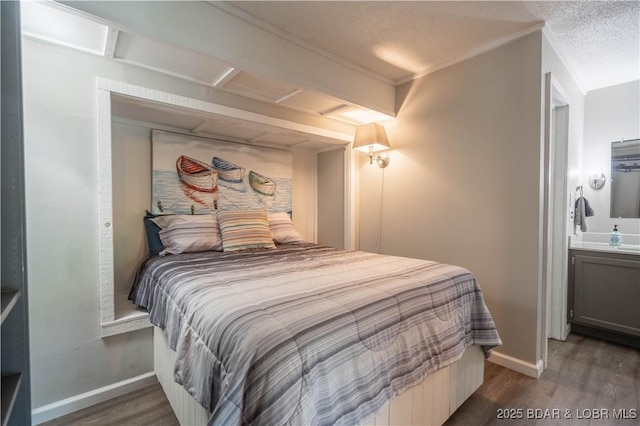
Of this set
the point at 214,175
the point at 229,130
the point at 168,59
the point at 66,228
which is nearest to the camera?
the point at 66,228

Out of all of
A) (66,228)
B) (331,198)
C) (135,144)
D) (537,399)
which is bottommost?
(537,399)

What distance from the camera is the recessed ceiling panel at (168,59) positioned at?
5.56ft

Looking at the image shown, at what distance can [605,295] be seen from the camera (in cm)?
254

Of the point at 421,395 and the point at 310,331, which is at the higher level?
the point at 310,331

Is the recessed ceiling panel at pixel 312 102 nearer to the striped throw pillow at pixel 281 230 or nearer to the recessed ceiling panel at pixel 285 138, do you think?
the recessed ceiling panel at pixel 285 138

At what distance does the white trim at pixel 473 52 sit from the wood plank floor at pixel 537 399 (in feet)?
8.33

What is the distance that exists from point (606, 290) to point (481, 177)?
160cm

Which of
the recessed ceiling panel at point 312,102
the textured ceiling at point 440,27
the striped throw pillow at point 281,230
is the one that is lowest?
the striped throw pillow at point 281,230

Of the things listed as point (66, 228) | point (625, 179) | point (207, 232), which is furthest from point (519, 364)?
point (66, 228)

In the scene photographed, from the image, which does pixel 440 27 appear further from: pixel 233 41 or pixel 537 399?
pixel 537 399

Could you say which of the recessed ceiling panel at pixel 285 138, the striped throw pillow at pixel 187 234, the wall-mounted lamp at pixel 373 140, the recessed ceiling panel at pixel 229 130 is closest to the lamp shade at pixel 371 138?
the wall-mounted lamp at pixel 373 140

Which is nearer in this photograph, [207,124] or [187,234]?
[187,234]

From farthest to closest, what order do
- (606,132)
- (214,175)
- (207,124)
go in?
(606,132) < (214,175) < (207,124)

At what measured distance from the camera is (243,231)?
243cm
